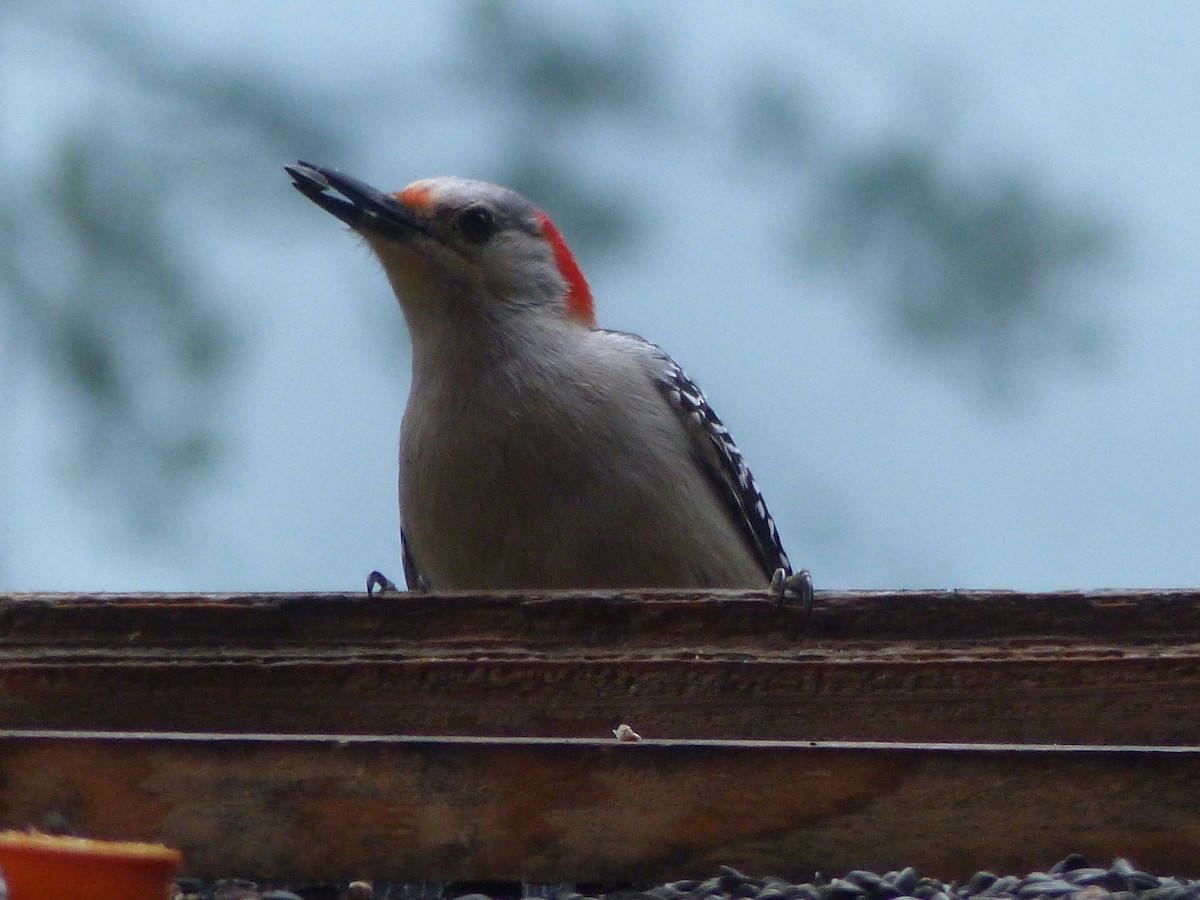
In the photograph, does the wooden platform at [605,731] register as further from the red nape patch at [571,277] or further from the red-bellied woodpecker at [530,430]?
the red nape patch at [571,277]

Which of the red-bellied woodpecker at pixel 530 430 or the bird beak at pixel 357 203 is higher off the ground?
the bird beak at pixel 357 203

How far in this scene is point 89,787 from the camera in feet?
8.84

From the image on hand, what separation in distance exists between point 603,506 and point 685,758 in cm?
203

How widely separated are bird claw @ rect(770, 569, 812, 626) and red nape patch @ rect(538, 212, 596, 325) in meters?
2.42

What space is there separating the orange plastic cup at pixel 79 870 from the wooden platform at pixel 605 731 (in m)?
0.70

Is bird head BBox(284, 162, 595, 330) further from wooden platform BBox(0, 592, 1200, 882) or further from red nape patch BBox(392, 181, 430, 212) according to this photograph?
wooden platform BBox(0, 592, 1200, 882)

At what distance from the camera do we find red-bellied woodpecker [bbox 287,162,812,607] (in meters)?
4.64

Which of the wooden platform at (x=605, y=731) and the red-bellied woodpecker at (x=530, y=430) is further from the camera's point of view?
the red-bellied woodpecker at (x=530, y=430)

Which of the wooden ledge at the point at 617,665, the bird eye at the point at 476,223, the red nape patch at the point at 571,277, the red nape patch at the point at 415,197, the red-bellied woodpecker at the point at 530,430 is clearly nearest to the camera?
the wooden ledge at the point at 617,665

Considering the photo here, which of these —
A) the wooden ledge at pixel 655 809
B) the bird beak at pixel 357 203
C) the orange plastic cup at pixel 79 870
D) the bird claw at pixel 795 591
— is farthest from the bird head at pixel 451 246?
the orange plastic cup at pixel 79 870

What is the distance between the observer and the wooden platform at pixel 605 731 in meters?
2.62

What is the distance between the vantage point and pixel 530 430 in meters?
4.73

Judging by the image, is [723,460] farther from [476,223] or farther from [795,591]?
[795,591]

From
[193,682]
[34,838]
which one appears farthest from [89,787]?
[34,838]
